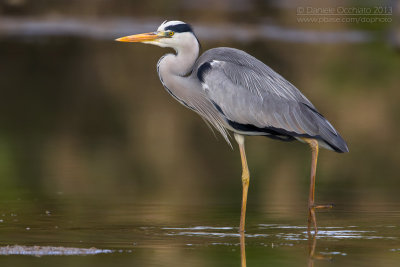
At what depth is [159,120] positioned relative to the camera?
14.6 metres

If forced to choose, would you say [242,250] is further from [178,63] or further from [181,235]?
[178,63]

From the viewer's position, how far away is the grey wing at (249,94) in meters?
8.06

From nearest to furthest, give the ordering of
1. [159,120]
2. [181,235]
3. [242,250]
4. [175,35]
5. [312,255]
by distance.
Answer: [312,255] < [242,250] < [181,235] < [175,35] < [159,120]

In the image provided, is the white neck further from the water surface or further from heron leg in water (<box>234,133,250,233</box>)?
the water surface

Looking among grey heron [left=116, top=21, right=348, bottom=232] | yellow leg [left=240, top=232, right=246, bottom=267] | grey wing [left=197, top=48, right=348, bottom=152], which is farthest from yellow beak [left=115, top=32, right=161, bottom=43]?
yellow leg [left=240, top=232, right=246, bottom=267]

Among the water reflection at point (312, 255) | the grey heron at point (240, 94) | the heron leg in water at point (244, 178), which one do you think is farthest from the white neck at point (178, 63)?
the water reflection at point (312, 255)

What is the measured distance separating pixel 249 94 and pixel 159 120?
6584 millimetres

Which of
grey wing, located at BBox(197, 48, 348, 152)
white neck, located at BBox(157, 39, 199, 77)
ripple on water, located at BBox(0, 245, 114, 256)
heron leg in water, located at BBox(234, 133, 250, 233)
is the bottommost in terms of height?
ripple on water, located at BBox(0, 245, 114, 256)

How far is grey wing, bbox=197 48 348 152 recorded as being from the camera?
8062 mm

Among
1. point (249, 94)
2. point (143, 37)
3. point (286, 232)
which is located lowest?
point (286, 232)

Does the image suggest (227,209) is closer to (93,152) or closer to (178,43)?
(178,43)

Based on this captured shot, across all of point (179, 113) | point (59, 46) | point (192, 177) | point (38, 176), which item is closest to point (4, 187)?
point (38, 176)

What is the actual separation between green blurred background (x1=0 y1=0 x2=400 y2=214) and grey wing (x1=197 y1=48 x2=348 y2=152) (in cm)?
73

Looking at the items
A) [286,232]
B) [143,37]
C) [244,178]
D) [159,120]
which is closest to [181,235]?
[286,232]
